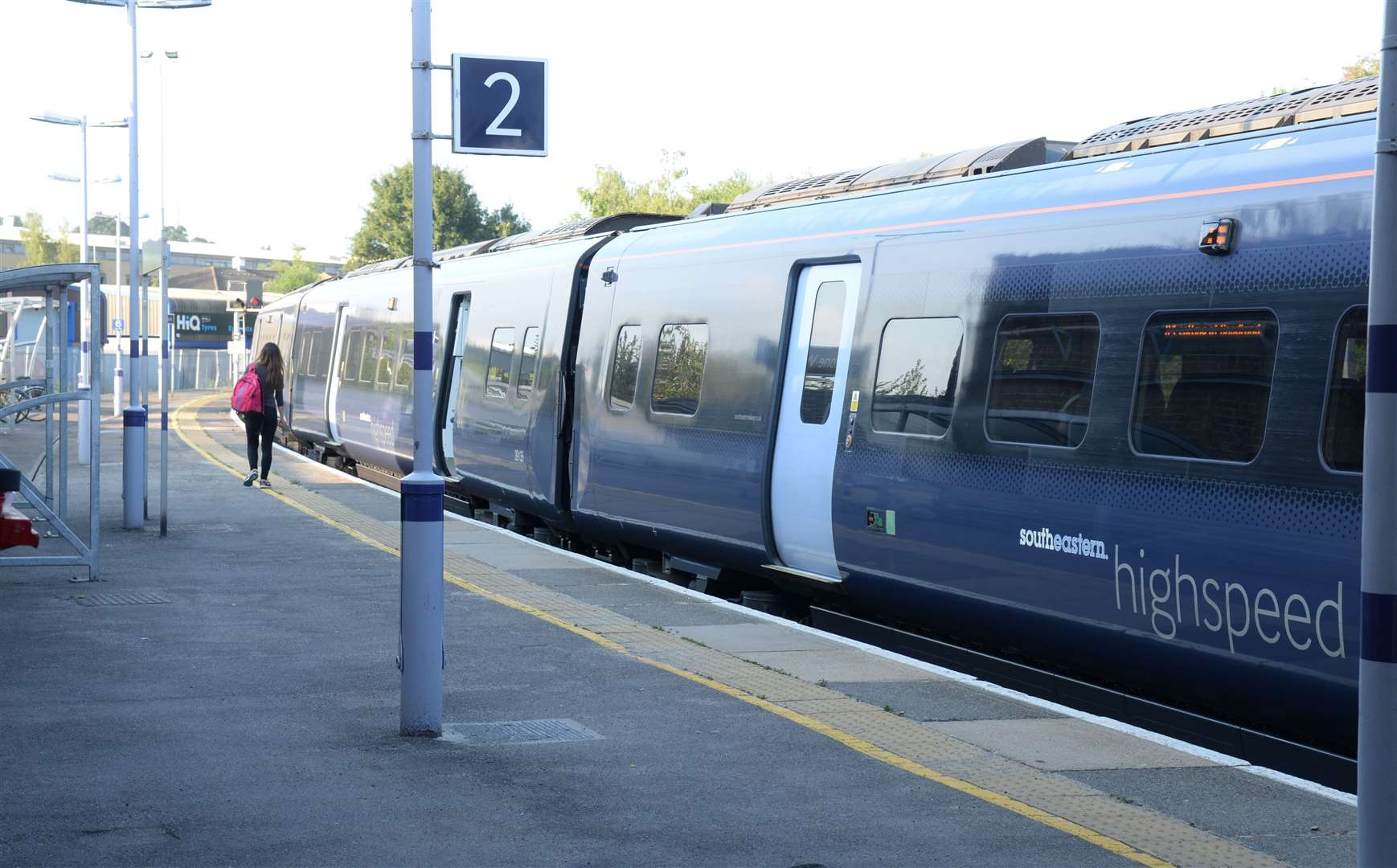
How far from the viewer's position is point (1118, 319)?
809 cm

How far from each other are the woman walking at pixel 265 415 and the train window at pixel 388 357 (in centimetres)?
231

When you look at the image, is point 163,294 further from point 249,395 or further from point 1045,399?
point 1045,399

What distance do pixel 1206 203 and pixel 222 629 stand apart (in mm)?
6266

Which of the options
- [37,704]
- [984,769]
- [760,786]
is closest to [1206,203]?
[984,769]

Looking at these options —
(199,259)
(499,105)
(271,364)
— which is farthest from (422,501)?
(199,259)

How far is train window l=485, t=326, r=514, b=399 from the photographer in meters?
16.6

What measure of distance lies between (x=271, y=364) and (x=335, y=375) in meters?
6.63

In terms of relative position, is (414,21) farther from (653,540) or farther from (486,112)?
(653,540)

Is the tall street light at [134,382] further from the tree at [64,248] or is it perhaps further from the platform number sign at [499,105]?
the tree at [64,248]

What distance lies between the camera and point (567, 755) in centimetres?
677

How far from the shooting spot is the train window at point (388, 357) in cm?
2241

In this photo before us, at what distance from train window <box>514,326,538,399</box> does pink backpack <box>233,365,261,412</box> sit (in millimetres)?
5073

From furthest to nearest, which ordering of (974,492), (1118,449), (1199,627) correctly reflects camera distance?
(974,492)
(1118,449)
(1199,627)

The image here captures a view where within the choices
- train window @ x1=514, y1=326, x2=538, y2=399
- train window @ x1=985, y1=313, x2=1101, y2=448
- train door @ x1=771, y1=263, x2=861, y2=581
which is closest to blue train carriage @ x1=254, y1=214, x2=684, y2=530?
train window @ x1=514, y1=326, x2=538, y2=399
